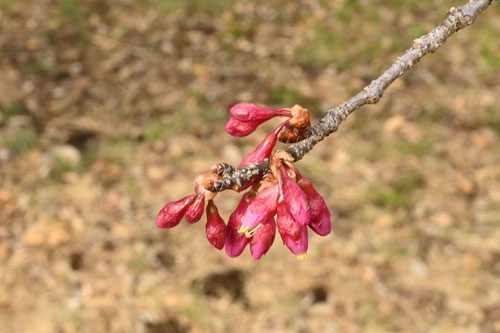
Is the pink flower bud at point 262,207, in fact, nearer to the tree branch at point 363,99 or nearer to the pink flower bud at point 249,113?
the tree branch at point 363,99

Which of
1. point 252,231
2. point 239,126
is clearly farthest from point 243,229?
point 239,126

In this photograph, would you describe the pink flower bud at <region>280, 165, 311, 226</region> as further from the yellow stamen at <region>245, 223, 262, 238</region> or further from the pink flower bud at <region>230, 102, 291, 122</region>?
the pink flower bud at <region>230, 102, 291, 122</region>

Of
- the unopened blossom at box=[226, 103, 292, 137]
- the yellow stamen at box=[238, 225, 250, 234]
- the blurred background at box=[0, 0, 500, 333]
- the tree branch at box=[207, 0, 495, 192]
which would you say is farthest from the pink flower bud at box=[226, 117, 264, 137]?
the blurred background at box=[0, 0, 500, 333]

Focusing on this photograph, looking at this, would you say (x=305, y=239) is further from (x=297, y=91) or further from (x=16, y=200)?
(x=297, y=91)

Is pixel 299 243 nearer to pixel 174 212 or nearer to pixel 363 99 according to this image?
pixel 174 212

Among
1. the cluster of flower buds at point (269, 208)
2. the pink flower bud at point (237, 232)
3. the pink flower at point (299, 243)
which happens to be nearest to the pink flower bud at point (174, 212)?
the cluster of flower buds at point (269, 208)

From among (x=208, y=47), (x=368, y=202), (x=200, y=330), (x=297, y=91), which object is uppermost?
(x=208, y=47)

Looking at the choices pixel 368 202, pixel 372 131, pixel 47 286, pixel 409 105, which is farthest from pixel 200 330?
pixel 409 105
